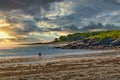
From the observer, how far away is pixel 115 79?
3306cm

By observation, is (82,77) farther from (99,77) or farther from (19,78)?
(19,78)

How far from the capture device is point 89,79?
3378 centimetres

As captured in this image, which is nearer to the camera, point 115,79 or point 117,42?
point 115,79

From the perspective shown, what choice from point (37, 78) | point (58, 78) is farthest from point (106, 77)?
point (37, 78)

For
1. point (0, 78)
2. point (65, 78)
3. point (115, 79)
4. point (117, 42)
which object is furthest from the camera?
point (117, 42)

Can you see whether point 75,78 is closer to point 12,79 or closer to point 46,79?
point 46,79

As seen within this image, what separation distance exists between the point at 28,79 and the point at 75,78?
19.9 feet

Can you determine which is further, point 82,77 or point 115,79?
point 82,77

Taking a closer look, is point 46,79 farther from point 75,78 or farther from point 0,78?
point 0,78

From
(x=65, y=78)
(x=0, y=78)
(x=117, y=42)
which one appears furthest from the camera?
(x=117, y=42)

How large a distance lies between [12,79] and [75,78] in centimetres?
828

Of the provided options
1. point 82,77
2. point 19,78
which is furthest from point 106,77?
point 19,78

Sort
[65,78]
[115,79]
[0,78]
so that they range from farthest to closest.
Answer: [0,78], [65,78], [115,79]

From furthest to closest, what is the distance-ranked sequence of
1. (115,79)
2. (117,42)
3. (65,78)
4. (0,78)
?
(117,42) < (0,78) < (65,78) < (115,79)
